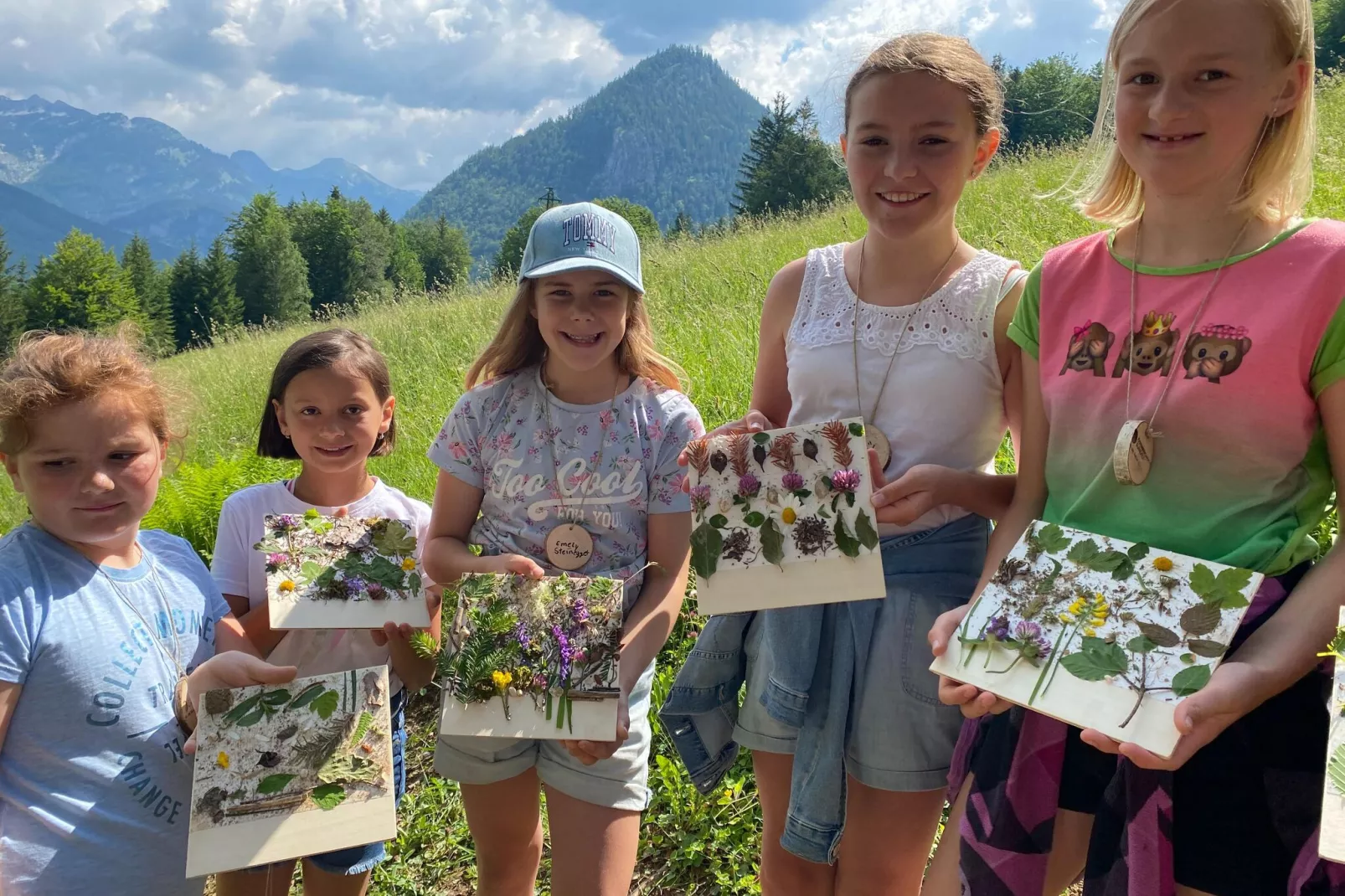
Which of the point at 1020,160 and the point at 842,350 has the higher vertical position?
the point at 1020,160

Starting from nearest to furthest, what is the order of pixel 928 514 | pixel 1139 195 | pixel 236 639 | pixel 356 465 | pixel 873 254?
pixel 1139 195, pixel 928 514, pixel 873 254, pixel 236 639, pixel 356 465

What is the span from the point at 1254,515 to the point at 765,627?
3.21ft

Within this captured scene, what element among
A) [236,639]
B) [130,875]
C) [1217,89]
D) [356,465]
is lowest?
[130,875]

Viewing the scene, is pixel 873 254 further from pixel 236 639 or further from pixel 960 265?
pixel 236 639

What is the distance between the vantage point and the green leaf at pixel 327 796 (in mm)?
1684

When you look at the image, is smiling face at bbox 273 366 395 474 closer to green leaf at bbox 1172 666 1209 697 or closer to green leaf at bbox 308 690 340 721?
green leaf at bbox 308 690 340 721

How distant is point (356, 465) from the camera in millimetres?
2453

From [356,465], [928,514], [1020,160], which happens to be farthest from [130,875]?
[1020,160]

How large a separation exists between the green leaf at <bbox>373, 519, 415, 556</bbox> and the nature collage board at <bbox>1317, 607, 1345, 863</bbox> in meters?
1.91

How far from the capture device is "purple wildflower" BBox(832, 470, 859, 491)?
5.63 feet

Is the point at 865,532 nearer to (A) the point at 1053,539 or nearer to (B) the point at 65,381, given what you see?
(A) the point at 1053,539

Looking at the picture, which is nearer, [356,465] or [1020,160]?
[356,465]

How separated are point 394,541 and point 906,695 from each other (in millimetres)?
1352

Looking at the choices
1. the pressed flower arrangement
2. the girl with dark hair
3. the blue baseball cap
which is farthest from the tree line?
the pressed flower arrangement
